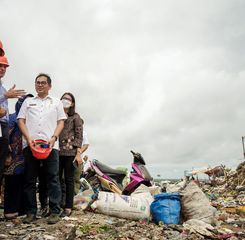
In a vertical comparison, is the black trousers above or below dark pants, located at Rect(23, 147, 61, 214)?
above

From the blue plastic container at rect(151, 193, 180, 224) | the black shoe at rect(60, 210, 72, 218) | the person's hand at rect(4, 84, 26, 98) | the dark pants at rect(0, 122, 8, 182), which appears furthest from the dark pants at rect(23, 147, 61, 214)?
the blue plastic container at rect(151, 193, 180, 224)

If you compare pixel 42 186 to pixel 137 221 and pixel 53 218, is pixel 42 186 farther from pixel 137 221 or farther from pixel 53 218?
pixel 137 221

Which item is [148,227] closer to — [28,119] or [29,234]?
[29,234]

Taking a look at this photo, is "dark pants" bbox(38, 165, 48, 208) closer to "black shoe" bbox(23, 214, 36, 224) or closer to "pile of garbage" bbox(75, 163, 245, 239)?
"black shoe" bbox(23, 214, 36, 224)

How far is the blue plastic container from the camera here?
5.07 metres

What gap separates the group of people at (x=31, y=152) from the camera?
12.9 feet

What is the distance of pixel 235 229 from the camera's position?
5391mm

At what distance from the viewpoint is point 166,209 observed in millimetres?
5070

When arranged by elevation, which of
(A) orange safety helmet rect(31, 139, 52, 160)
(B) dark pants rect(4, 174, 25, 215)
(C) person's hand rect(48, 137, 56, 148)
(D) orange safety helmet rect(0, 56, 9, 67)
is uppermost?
(D) orange safety helmet rect(0, 56, 9, 67)

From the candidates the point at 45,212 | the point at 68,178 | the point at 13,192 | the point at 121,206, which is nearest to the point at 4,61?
the point at 13,192

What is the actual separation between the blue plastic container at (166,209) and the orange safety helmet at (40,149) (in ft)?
7.00

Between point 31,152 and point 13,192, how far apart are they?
0.67 m

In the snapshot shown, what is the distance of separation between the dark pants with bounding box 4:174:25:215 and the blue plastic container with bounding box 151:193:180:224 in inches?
83.4

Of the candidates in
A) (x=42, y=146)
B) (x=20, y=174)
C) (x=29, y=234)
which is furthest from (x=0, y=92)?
(x=29, y=234)
